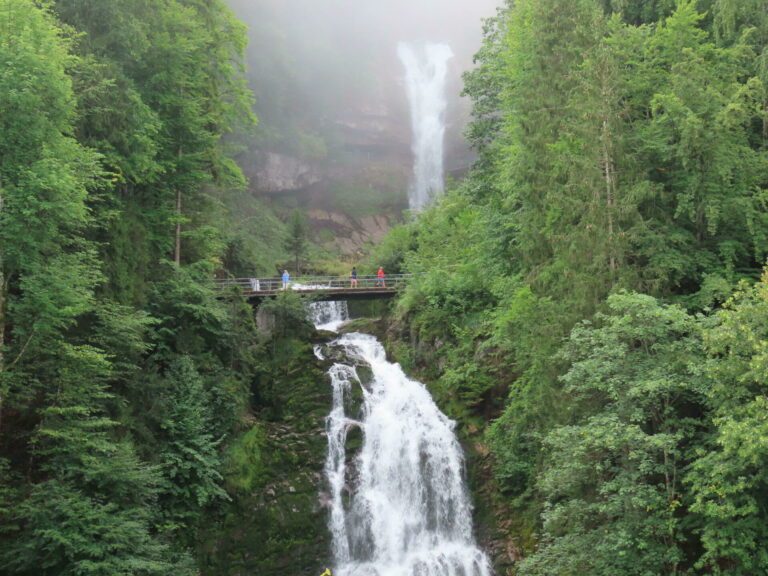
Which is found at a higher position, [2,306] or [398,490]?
[2,306]

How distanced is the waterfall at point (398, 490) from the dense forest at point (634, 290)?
1456 mm

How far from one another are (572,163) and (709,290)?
3.55 meters

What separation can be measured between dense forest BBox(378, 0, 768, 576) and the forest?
0.06 metres

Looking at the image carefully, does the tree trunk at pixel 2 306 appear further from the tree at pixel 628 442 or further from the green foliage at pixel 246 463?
the tree at pixel 628 442

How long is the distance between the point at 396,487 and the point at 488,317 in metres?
5.87

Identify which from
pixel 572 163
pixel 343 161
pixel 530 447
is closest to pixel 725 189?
pixel 572 163

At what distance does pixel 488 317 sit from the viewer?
60.1ft

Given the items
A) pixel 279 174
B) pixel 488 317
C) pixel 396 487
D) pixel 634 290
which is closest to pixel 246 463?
pixel 396 487

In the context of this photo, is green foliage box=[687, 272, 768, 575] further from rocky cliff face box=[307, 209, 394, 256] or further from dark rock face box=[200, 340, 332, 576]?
rocky cliff face box=[307, 209, 394, 256]

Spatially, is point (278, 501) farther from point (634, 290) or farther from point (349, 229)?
point (349, 229)

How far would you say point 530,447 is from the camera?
48.4ft

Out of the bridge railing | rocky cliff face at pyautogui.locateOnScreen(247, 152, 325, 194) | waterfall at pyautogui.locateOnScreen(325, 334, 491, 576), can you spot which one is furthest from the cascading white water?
waterfall at pyautogui.locateOnScreen(325, 334, 491, 576)

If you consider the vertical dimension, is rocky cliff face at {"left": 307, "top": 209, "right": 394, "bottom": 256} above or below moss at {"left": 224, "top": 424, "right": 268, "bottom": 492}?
above

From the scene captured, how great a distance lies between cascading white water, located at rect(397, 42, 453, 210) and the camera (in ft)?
195
